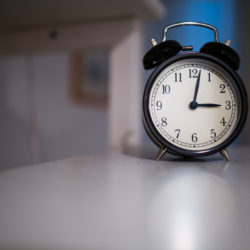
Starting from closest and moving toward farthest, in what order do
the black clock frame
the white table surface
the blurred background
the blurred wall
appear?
the white table surface → the black clock frame → the blurred background → the blurred wall

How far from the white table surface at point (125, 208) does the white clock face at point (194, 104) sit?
0.12m

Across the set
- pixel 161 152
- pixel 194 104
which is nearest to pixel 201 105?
pixel 194 104

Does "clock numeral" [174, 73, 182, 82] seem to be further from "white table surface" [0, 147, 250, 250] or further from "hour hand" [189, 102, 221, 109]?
"white table surface" [0, 147, 250, 250]

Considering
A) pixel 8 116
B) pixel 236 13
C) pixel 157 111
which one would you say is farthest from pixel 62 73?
pixel 157 111

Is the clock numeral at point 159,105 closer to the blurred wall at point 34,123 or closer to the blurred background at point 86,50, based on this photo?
the blurred background at point 86,50

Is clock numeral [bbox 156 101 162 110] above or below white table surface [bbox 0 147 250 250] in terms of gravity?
above

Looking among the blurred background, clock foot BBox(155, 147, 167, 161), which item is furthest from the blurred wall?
clock foot BBox(155, 147, 167, 161)

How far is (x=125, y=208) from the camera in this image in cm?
40

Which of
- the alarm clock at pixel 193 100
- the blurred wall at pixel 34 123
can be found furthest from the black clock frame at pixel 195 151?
the blurred wall at pixel 34 123

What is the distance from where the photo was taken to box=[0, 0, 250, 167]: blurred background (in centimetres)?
103

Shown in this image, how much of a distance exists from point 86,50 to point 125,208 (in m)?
1.20

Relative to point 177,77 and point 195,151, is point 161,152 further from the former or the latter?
point 177,77

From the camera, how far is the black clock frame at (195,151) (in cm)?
75

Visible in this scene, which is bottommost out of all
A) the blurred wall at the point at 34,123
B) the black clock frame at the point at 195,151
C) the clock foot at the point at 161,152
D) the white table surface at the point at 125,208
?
the white table surface at the point at 125,208
